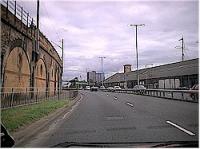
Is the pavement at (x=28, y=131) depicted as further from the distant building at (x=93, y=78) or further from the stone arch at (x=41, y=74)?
the distant building at (x=93, y=78)

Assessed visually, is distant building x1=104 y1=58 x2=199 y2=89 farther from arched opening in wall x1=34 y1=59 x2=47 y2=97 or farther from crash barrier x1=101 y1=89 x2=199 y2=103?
arched opening in wall x1=34 y1=59 x2=47 y2=97

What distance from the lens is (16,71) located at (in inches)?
995

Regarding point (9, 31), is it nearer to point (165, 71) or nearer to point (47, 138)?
point (47, 138)

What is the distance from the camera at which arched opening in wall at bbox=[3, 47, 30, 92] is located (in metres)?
22.7

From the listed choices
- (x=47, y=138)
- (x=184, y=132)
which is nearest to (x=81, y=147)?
(x=47, y=138)

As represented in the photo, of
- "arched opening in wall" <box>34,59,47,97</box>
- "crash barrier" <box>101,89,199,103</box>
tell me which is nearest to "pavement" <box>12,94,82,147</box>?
"crash barrier" <box>101,89,199,103</box>

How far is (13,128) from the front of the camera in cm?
1134

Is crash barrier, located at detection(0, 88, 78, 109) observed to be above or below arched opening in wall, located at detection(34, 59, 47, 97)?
below

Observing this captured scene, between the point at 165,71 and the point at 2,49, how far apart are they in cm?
7144

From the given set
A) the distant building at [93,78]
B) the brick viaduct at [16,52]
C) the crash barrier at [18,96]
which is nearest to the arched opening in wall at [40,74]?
the brick viaduct at [16,52]

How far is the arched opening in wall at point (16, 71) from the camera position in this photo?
74.5ft

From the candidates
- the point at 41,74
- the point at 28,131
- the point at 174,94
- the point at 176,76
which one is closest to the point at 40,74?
the point at 41,74

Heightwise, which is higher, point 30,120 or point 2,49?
point 2,49

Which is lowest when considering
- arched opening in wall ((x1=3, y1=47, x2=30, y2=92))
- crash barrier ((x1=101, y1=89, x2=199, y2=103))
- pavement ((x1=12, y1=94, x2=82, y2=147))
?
pavement ((x1=12, y1=94, x2=82, y2=147))
